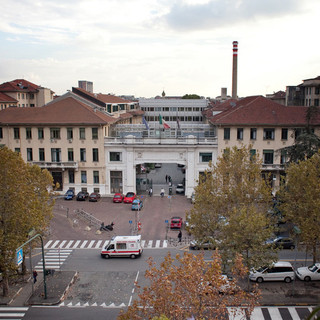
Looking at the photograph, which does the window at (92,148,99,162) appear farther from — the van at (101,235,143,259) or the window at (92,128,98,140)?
the van at (101,235,143,259)

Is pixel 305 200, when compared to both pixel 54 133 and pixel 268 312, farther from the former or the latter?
pixel 54 133

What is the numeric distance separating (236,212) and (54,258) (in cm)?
1967

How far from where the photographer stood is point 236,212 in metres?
28.2

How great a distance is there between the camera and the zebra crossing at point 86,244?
40031mm

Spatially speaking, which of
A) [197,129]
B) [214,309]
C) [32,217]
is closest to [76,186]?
[197,129]

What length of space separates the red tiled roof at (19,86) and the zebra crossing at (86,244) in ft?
240

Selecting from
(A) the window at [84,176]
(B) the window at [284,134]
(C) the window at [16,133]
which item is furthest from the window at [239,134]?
(C) the window at [16,133]

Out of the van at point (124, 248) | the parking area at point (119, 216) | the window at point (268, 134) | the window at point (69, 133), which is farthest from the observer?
the window at point (69, 133)

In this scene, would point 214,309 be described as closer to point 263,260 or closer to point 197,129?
point 263,260

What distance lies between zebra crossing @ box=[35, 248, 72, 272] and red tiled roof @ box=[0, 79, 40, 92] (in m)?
75.5

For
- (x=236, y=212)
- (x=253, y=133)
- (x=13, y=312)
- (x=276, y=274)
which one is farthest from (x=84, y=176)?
(x=276, y=274)

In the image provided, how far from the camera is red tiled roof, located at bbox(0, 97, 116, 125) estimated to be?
5966 centimetres

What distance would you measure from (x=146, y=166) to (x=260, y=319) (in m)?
61.2

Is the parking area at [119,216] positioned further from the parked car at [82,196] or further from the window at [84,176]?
the window at [84,176]
